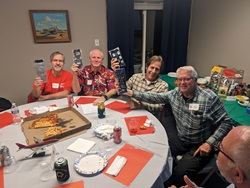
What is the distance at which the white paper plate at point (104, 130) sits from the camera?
153cm

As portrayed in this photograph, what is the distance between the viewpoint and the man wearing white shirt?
0.81 m

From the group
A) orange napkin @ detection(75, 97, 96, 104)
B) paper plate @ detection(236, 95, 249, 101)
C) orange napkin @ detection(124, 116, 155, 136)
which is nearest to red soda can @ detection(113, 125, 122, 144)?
orange napkin @ detection(124, 116, 155, 136)

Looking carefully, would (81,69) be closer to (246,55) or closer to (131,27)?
(131,27)

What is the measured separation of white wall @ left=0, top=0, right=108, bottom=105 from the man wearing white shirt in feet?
10.2

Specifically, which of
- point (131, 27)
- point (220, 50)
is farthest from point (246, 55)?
point (131, 27)

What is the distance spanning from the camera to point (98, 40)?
3.60 m

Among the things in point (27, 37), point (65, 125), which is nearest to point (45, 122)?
point (65, 125)

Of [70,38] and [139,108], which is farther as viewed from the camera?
[70,38]

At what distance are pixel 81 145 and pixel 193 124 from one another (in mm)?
1069

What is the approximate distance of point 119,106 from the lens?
7.14ft

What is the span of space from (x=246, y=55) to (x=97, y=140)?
277cm

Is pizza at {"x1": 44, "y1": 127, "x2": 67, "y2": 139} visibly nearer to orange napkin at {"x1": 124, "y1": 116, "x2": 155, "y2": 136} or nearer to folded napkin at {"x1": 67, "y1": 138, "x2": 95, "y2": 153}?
folded napkin at {"x1": 67, "y1": 138, "x2": 95, "y2": 153}

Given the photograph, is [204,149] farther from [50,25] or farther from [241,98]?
[50,25]

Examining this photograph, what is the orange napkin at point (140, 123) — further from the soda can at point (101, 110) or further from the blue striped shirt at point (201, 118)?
the blue striped shirt at point (201, 118)
